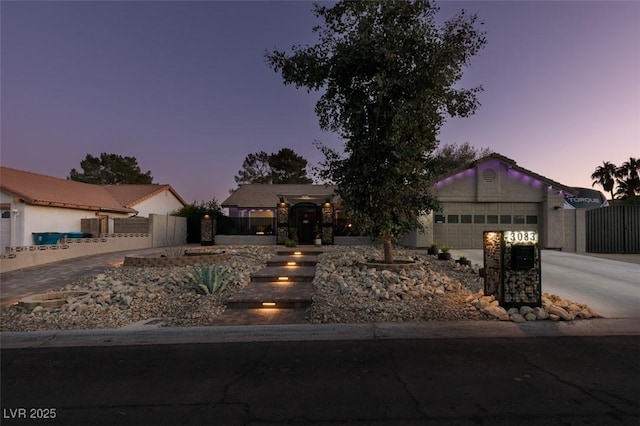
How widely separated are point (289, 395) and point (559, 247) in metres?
18.9

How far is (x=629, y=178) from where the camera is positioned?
46.4m

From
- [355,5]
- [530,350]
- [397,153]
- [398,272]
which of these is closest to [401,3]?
[355,5]

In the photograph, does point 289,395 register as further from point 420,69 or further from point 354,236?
point 354,236

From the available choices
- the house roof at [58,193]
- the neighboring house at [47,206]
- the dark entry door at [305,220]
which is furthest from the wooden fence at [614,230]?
the house roof at [58,193]

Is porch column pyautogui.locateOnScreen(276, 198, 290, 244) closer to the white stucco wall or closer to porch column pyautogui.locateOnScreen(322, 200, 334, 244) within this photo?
porch column pyautogui.locateOnScreen(322, 200, 334, 244)

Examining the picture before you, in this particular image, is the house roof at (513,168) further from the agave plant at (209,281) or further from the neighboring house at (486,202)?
the agave plant at (209,281)

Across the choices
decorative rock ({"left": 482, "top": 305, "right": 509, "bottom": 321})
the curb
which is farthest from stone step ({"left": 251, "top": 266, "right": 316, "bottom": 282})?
decorative rock ({"left": 482, "top": 305, "right": 509, "bottom": 321})

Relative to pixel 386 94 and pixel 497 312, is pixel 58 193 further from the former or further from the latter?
pixel 497 312

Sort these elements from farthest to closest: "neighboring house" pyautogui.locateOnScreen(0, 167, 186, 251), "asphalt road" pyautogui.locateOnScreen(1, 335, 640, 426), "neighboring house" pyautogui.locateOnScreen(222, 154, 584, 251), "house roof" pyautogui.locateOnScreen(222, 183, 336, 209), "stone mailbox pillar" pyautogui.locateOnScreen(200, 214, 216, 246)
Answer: "house roof" pyautogui.locateOnScreen(222, 183, 336, 209), "stone mailbox pillar" pyautogui.locateOnScreen(200, 214, 216, 246), "neighboring house" pyautogui.locateOnScreen(222, 154, 584, 251), "neighboring house" pyautogui.locateOnScreen(0, 167, 186, 251), "asphalt road" pyautogui.locateOnScreen(1, 335, 640, 426)

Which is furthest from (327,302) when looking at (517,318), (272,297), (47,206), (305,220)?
(47,206)

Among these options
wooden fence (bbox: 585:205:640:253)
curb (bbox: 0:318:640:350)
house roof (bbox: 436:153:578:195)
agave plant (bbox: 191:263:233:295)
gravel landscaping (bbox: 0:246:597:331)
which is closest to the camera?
curb (bbox: 0:318:640:350)

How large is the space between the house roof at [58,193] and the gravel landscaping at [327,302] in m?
12.1

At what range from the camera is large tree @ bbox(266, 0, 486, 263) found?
366 inches

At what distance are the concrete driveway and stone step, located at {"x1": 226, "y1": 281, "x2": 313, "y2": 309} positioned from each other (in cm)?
570
